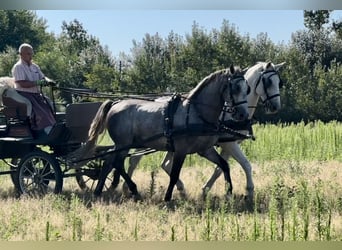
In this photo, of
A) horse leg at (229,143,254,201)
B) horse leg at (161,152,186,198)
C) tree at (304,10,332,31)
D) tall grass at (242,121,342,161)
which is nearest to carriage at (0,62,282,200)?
horse leg at (229,143,254,201)

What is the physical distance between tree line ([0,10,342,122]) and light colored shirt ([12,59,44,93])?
30.9 feet

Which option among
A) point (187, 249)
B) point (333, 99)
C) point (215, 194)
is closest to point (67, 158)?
point (215, 194)

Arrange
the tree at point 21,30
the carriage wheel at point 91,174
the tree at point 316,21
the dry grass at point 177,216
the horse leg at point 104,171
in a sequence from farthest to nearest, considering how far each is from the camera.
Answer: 1. the tree at point 21,30
2. the tree at point 316,21
3. the carriage wheel at point 91,174
4. the horse leg at point 104,171
5. the dry grass at point 177,216

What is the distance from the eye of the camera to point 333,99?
1697 cm

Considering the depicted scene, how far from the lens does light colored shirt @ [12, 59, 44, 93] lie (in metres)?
7.07

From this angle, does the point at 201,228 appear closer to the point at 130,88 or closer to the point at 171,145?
the point at 171,145

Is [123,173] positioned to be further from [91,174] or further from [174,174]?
[174,174]

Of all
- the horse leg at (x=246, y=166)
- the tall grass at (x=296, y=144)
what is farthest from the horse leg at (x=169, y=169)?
the tall grass at (x=296, y=144)

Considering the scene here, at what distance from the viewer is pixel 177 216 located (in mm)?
5797

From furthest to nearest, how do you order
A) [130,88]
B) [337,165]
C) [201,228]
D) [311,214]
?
1. [130,88]
2. [337,165]
3. [311,214]
4. [201,228]

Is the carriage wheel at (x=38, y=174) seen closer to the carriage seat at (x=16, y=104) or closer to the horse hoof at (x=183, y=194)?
the carriage seat at (x=16, y=104)

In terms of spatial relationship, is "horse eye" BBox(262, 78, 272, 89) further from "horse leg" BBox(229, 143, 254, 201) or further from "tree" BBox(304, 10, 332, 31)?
"tree" BBox(304, 10, 332, 31)

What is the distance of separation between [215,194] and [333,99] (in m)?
10.5

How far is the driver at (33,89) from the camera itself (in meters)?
7.08
